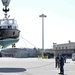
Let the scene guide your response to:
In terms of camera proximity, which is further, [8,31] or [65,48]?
[65,48]

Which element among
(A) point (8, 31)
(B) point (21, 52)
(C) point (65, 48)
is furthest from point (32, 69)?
(C) point (65, 48)

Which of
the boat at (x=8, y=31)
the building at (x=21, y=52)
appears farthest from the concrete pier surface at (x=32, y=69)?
the building at (x=21, y=52)

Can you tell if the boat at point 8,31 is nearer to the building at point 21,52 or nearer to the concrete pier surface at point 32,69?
the concrete pier surface at point 32,69

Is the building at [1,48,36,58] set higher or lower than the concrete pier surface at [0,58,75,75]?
higher

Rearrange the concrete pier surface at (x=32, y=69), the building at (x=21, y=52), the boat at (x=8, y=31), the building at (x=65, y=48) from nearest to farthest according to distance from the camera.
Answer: the concrete pier surface at (x=32, y=69), the boat at (x=8, y=31), the building at (x=21, y=52), the building at (x=65, y=48)

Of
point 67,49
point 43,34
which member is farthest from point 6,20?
point 67,49

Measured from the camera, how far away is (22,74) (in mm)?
21984

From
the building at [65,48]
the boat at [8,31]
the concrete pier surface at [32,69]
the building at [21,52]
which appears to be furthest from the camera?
the building at [65,48]

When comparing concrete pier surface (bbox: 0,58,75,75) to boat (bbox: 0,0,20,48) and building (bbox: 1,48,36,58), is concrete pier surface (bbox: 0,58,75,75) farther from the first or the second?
building (bbox: 1,48,36,58)

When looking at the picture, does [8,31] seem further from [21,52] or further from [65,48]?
[65,48]

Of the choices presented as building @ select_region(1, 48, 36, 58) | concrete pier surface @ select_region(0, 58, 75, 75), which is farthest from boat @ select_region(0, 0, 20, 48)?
building @ select_region(1, 48, 36, 58)

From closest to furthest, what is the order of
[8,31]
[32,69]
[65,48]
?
[32,69] → [8,31] → [65,48]

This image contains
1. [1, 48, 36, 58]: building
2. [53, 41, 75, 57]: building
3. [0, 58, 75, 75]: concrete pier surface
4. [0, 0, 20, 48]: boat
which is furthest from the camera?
[53, 41, 75, 57]: building

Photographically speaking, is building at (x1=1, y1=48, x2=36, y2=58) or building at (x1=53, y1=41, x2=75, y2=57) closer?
building at (x1=1, y1=48, x2=36, y2=58)
